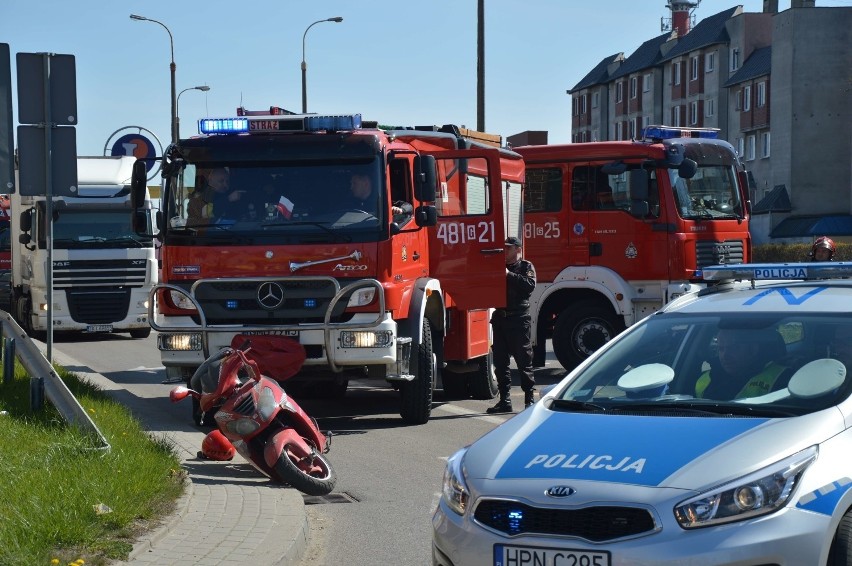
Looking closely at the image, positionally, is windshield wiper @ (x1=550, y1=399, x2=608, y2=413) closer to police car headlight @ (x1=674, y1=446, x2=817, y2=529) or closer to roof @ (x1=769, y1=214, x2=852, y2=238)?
police car headlight @ (x1=674, y1=446, x2=817, y2=529)

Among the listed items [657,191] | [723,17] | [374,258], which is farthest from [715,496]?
[723,17]

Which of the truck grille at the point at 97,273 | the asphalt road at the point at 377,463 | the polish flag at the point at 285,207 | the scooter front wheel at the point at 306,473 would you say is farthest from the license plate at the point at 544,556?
the truck grille at the point at 97,273

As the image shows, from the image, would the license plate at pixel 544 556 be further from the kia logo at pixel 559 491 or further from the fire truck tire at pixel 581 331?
the fire truck tire at pixel 581 331

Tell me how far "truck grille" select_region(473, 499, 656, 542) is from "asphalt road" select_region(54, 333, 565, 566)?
202 cm

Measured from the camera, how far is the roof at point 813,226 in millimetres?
64231

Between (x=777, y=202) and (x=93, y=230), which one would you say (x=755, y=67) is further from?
(x=93, y=230)

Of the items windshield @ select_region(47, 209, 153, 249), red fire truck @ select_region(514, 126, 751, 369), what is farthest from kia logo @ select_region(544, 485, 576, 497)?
windshield @ select_region(47, 209, 153, 249)

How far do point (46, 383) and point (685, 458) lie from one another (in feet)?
19.8

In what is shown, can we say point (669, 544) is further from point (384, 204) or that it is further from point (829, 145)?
point (829, 145)

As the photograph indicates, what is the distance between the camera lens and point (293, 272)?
11508 millimetres

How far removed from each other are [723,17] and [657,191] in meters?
66.7

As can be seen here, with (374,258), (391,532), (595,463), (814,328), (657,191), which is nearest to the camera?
(595,463)

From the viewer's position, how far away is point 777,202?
220 ft

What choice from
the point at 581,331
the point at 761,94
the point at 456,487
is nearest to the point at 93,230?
the point at 581,331
